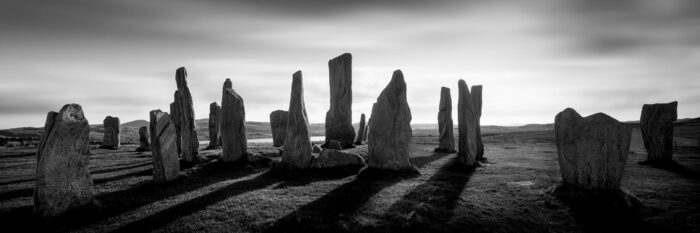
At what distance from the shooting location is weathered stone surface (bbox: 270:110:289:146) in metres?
29.2

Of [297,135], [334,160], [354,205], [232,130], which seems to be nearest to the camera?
[354,205]

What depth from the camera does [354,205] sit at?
348 inches

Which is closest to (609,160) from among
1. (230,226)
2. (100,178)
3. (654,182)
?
(654,182)

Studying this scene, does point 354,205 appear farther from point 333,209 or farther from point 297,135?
point 297,135

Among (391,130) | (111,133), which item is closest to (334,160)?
(391,130)

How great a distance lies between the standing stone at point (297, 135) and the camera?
1430 centimetres

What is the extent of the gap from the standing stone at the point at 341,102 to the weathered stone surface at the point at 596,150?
636 inches

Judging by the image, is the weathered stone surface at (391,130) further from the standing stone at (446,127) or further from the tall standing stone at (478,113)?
the standing stone at (446,127)

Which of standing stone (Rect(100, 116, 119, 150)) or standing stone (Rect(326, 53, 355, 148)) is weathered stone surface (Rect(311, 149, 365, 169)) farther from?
standing stone (Rect(100, 116, 119, 150))

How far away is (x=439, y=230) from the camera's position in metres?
7.38

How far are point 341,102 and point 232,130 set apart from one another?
33.0ft

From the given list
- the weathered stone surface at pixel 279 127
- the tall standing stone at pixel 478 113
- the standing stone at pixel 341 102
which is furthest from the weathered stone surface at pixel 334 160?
the weathered stone surface at pixel 279 127

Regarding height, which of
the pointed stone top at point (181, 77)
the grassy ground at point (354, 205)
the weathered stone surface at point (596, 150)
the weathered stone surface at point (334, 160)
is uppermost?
the pointed stone top at point (181, 77)

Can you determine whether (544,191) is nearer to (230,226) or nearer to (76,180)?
(230,226)
